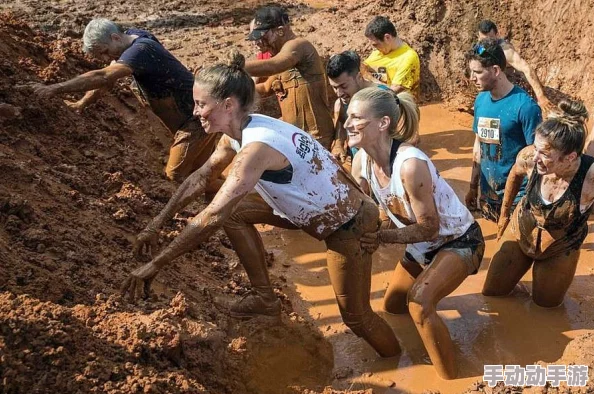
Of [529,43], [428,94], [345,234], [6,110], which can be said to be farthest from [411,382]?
[529,43]

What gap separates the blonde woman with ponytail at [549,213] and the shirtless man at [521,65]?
146cm

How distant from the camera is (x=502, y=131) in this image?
501 centimetres

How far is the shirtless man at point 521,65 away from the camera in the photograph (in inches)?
239

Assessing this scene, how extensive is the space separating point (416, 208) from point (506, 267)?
54.9 inches

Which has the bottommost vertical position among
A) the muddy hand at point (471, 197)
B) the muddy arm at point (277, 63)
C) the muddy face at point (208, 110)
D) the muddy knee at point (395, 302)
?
the muddy knee at point (395, 302)

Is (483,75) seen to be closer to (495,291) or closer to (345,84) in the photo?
(345,84)

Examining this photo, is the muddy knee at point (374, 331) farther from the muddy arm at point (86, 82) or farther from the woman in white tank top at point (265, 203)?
the muddy arm at point (86, 82)

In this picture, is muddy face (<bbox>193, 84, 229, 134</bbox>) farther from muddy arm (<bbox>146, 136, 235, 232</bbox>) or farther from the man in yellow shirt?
the man in yellow shirt

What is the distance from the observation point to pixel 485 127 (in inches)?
201

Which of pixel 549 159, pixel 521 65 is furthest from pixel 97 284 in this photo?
pixel 521 65

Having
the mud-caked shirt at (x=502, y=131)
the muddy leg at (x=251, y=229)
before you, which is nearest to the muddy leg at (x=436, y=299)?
the muddy leg at (x=251, y=229)

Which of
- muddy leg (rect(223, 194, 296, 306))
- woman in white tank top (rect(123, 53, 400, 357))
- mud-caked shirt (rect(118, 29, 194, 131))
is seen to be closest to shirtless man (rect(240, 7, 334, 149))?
mud-caked shirt (rect(118, 29, 194, 131))

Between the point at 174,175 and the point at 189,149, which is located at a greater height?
the point at 189,149

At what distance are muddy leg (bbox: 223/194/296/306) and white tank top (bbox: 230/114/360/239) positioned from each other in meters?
0.30
